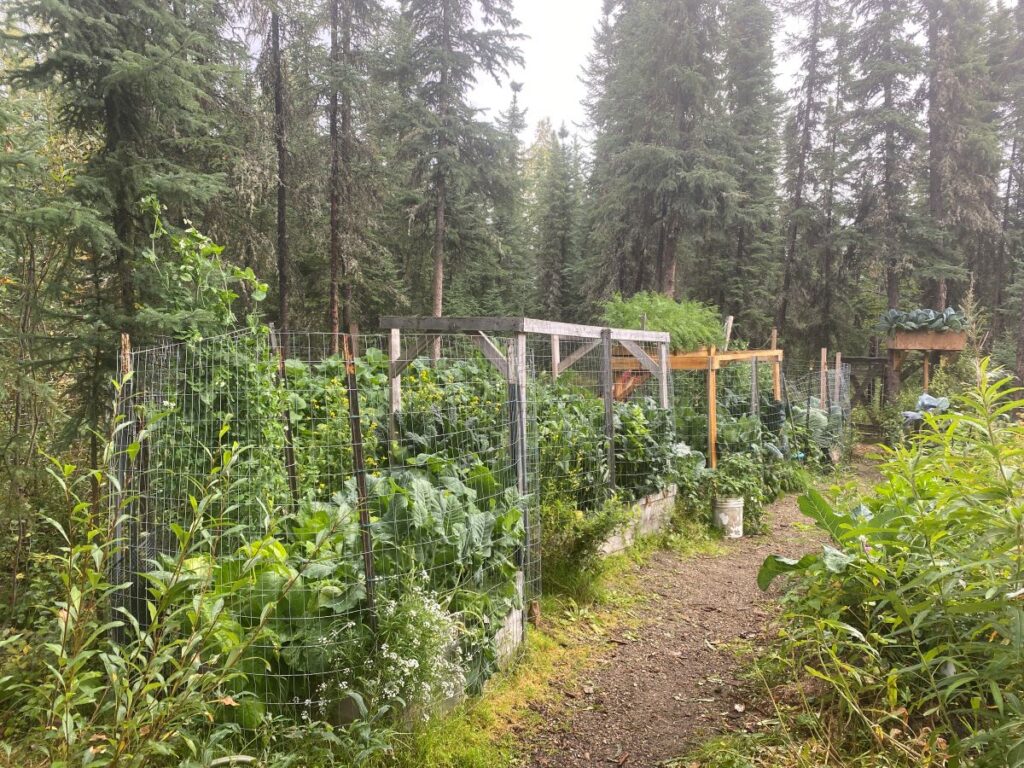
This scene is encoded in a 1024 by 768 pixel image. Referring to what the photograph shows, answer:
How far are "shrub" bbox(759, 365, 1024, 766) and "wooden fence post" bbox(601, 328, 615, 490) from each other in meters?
2.54

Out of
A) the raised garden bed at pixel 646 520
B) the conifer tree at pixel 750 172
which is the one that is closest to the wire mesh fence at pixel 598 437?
the raised garden bed at pixel 646 520

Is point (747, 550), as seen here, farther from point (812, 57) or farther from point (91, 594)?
point (812, 57)

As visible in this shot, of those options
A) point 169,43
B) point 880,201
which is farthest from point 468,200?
point 169,43

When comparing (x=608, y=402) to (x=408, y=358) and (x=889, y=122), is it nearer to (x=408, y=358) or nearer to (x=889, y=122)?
(x=408, y=358)

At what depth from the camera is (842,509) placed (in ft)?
12.1

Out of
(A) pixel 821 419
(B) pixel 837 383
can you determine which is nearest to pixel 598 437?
(A) pixel 821 419

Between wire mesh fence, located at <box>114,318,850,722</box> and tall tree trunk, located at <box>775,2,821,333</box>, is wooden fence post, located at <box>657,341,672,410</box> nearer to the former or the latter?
wire mesh fence, located at <box>114,318,850,722</box>

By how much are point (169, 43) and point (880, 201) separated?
17.5m

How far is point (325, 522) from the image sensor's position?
9.63 feet

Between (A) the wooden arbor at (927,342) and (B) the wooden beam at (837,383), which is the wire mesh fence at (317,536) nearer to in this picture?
(B) the wooden beam at (837,383)

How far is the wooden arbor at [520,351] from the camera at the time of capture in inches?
159

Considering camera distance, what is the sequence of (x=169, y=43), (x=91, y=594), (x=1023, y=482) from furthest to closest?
(x=169, y=43) → (x=1023, y=482) → (x=91, y=594)

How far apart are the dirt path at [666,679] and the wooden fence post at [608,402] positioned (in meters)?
0.97

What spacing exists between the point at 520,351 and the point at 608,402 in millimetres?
2120
